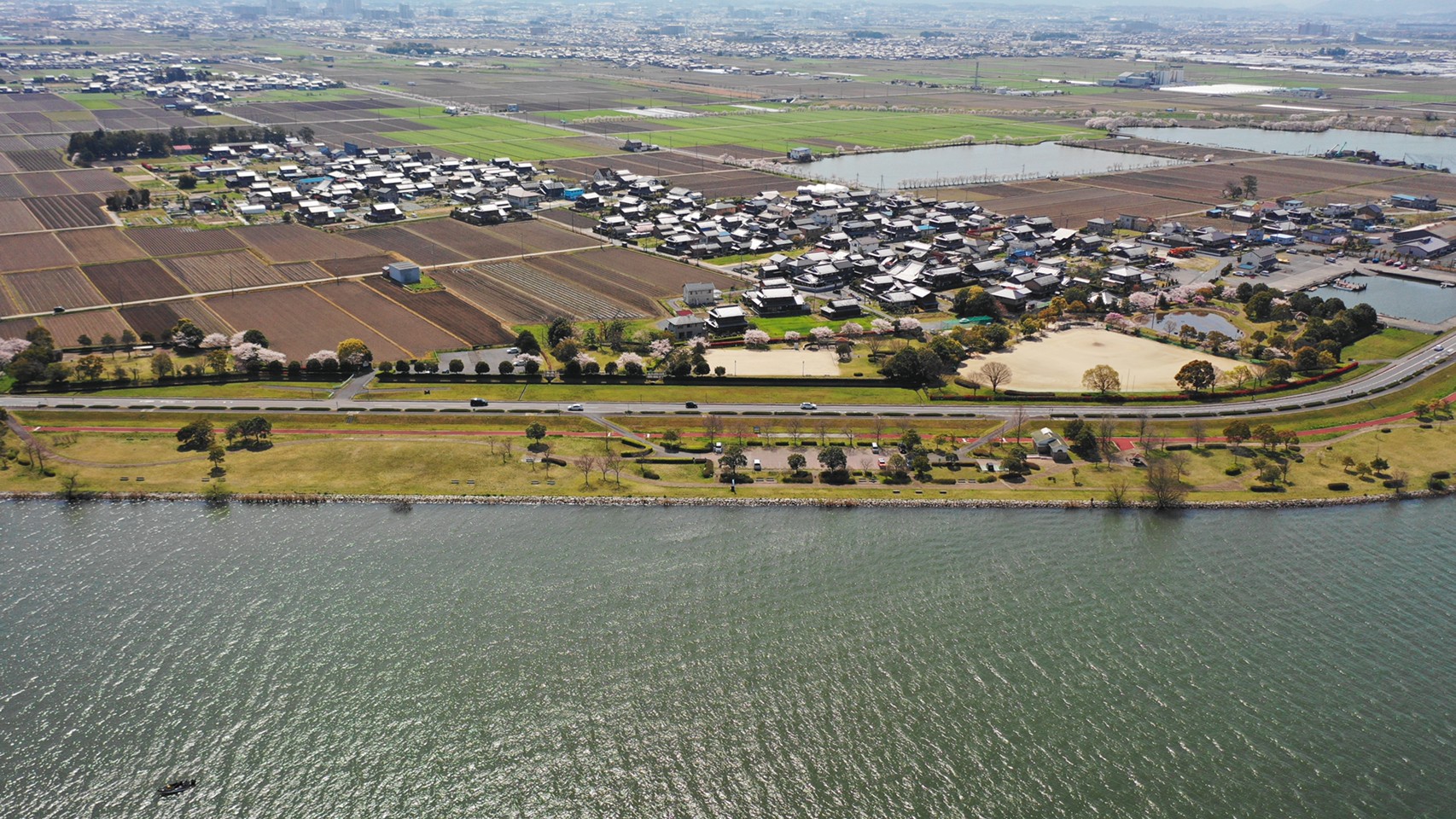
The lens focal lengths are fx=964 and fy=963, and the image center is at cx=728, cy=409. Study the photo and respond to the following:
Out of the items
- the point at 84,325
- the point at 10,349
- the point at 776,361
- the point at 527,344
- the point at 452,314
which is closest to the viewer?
the point at 10,349

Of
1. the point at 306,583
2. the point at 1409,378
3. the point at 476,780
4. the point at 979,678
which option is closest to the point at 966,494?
the point at 979,678

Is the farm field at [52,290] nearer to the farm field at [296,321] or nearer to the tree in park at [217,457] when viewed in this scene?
the farm field at [296,321]

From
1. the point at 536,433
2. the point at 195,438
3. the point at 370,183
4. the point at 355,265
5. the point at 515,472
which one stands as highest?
the point at 370,183

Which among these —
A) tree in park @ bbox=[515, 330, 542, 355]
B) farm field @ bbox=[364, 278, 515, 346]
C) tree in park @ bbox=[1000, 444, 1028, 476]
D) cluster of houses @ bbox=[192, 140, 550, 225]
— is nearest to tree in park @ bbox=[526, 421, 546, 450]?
tree in park @ bbox=[515, 330, 542, 355]

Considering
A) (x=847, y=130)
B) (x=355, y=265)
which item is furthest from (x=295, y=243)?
(x=847, y=130)

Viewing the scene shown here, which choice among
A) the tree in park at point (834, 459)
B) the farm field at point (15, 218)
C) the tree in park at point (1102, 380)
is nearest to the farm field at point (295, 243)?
the farm field at point (15, 218)

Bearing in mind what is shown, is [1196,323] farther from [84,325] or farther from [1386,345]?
[84,325]
